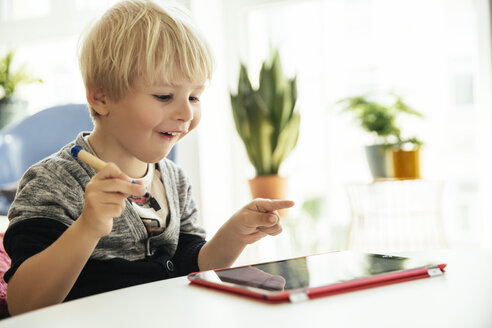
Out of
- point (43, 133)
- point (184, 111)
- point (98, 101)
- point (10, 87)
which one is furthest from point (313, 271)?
point (10, 87)

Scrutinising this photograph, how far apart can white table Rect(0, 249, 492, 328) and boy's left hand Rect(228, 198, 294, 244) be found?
24cm

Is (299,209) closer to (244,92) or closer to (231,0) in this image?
(244,92)

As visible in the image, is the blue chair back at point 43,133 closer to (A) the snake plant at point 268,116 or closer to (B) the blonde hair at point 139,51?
(B) the blonde hair at point 139,51

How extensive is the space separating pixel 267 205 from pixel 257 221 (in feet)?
0.12

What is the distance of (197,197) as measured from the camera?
8.16 feet

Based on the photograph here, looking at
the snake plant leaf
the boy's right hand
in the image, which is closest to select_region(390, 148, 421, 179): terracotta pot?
the snake plant leaf

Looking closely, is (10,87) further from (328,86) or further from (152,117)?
(152,117)

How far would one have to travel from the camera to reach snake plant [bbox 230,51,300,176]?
245 cm

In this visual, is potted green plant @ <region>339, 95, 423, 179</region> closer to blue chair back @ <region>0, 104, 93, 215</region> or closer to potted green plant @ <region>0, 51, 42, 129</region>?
blue chair back @ <region>0, 104, 93, 215</region>

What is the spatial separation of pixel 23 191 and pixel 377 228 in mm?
1815

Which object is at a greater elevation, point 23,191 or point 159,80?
point 159,80

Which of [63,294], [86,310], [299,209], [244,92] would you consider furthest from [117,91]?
[299,209]

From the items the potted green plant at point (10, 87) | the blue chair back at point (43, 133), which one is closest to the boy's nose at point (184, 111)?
the blue chair back at point (43, 133)

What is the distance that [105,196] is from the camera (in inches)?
27.2
